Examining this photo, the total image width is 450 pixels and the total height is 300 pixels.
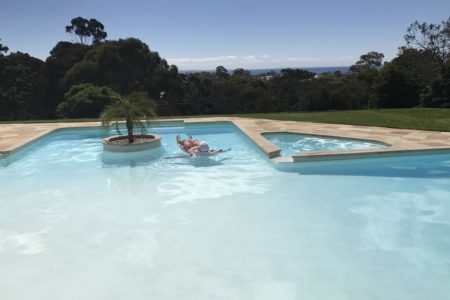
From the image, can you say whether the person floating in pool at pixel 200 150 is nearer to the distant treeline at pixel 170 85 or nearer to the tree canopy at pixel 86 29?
the distant treeline at pixel 170 85

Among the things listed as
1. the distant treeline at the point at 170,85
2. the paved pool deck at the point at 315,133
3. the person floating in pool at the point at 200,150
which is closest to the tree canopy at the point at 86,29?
the distant treeline at the point at 170,85

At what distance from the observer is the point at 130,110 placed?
11.2 meters

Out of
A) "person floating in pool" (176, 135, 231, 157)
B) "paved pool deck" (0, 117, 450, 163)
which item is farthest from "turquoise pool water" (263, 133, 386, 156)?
"person floating in pool" (176, 135, 231, 157)

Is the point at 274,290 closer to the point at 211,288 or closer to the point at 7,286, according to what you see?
the point at 211,288

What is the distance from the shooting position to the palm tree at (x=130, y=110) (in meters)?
11.1

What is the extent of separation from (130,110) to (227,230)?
252 inches

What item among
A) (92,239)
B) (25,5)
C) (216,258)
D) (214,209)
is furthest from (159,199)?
(25,5)

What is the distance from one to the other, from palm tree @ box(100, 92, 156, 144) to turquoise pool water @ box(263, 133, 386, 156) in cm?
381

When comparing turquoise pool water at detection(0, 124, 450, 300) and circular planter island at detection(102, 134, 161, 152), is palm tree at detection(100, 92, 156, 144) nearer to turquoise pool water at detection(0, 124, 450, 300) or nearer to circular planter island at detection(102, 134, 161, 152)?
circular planter island at detection(102, 134, 161, 152)

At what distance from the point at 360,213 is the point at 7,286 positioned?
516cm

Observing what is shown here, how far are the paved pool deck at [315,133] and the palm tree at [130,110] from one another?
2662 mm

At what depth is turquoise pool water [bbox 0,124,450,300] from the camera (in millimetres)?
4438

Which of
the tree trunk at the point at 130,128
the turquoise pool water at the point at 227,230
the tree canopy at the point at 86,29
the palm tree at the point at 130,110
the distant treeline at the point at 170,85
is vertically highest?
the tree canopy at the point at 86,29

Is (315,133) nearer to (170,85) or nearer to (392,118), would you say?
(392,118)
